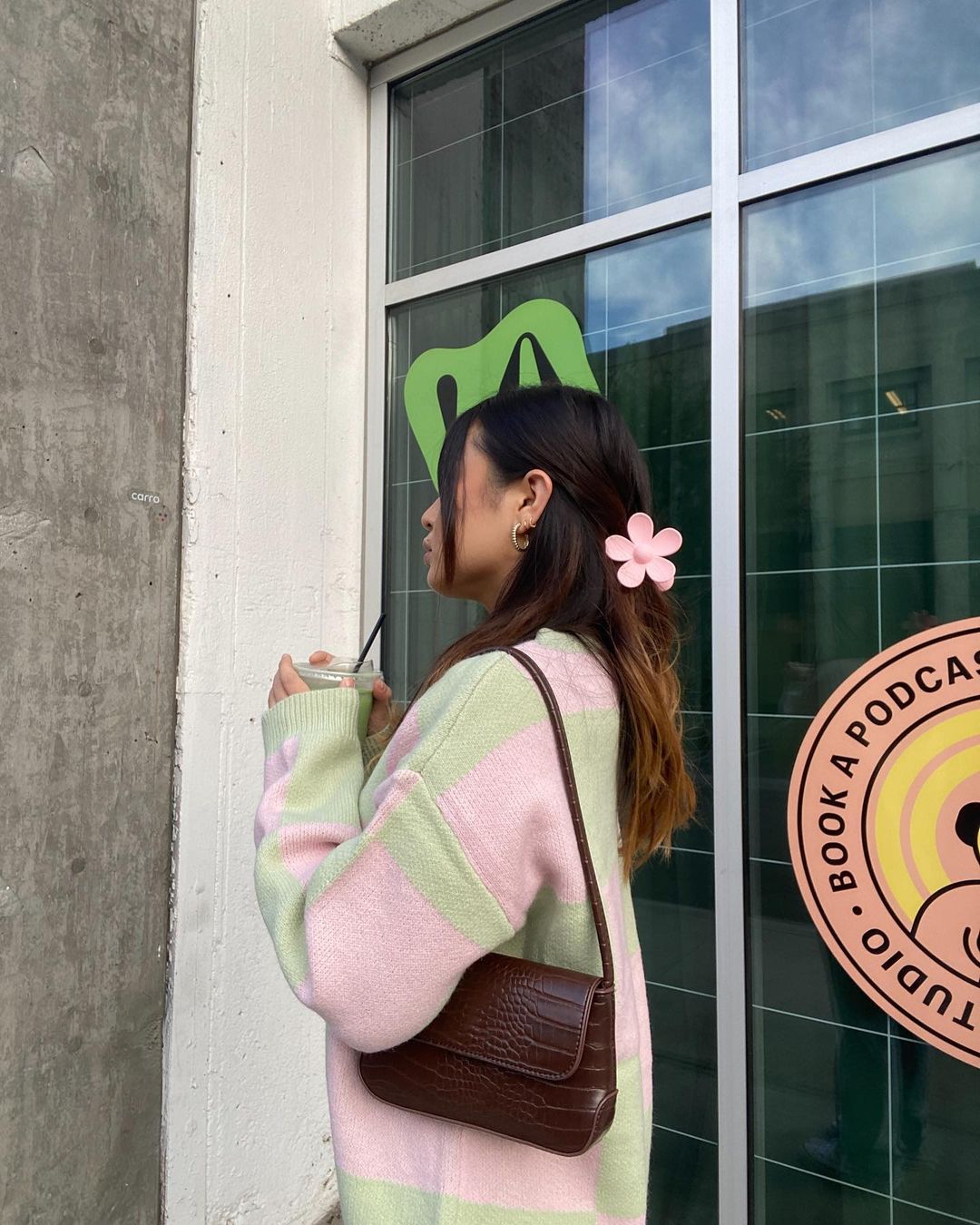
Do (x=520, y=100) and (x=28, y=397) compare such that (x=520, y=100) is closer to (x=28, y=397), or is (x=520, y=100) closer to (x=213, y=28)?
(x=213, y=28)

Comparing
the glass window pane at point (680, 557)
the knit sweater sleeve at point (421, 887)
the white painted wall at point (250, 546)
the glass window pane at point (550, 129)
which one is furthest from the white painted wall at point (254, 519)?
the knit sweater sleeve at point (421, 887)

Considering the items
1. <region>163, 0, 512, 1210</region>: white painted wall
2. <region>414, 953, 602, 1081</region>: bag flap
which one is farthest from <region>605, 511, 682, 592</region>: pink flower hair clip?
<region>163, 0, 512, 1210</region>: white painted wall

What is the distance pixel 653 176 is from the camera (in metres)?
2.26

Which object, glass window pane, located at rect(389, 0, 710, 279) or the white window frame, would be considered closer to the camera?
the white window frame

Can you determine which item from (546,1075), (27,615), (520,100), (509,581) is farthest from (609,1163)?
(520,100)

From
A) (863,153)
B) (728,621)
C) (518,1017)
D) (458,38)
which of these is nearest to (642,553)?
(518,1017)

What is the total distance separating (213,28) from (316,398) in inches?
37.5

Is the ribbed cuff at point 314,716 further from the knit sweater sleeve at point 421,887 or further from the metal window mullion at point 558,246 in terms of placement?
the metal window mullion at point 558,246

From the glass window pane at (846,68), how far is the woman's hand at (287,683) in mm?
1659

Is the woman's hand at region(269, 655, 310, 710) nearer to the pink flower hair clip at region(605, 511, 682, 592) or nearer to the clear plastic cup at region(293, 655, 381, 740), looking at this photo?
the clear plastic cup at region(293, 655, 381, 740)

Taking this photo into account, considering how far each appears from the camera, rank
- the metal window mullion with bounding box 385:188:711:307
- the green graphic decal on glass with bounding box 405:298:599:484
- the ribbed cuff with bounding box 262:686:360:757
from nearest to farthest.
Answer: the ribbed cuff with bounding box 262:686:360:757 → the metal window mullion with bounding box 385:188:711:307 → the green graphic decal on glass with bounding box 405:298:599:484

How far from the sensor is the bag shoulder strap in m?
1.00

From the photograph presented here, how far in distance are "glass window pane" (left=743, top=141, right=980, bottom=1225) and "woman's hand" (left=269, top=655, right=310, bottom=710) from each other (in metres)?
1.16

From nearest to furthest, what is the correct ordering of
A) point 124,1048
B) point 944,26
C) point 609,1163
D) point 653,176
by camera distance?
point 609,1163, point 944,26, point 124,1048, point 653,176
